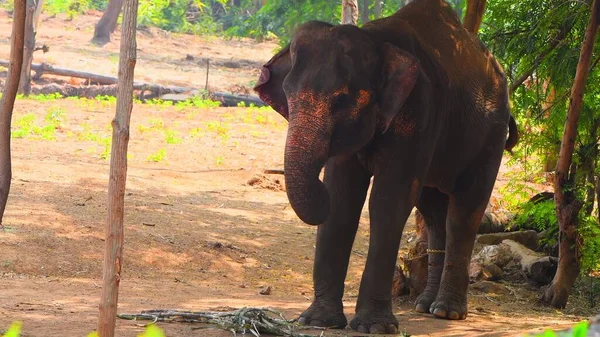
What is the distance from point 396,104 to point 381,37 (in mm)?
652

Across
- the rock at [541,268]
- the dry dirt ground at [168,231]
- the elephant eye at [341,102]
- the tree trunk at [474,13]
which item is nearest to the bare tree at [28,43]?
the dry dirt ground at [168,231]

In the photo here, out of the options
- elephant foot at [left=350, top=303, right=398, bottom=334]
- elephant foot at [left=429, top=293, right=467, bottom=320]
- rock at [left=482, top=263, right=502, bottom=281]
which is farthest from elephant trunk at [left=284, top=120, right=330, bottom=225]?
rock at [left=482, top=263, right=502, bottom=281]

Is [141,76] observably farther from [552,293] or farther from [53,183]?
[552,293]

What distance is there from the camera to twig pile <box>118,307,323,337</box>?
658 centimetres

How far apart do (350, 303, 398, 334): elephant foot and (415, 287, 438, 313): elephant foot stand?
1532 mm

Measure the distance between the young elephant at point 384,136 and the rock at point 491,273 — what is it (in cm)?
220

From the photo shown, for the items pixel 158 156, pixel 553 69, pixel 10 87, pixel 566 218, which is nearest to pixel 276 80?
pixel 10 87

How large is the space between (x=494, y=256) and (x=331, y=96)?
5.07 metres

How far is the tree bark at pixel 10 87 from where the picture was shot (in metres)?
8.84

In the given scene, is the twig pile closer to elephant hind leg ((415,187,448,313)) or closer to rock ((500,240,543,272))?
elephant hind leg ((415,187,448,313))

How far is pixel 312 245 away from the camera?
40.2 feet

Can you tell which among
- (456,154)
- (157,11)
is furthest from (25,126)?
(157,11)

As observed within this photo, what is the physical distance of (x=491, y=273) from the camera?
10.7m

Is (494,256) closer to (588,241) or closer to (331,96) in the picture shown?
(588,241)
